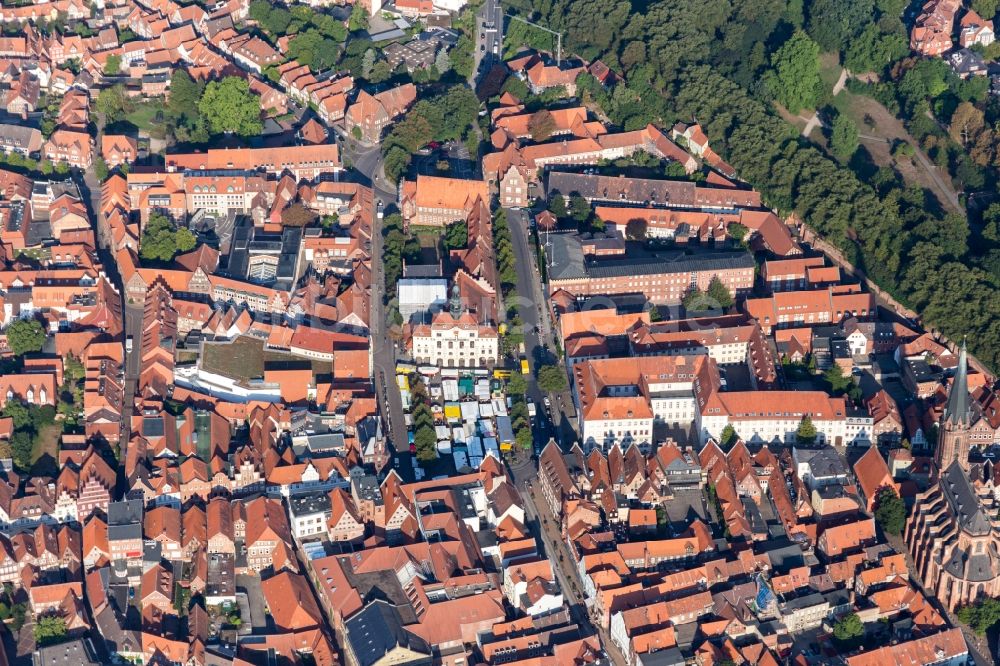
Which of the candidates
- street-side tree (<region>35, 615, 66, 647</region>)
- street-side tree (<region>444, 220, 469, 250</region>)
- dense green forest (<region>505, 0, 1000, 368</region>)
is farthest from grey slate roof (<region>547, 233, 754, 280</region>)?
street-side tree (<region>35, 615, 66, 647</region>)

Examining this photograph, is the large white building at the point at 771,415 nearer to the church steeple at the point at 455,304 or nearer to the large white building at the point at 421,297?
the church steeple at the point at 455,304

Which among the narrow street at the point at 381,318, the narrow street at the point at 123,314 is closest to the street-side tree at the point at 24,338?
the narrow street at the point at 123,314

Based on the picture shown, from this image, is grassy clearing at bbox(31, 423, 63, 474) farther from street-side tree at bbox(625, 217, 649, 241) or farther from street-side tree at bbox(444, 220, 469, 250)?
street-side tree at bbox(625, 217, 649, 241)

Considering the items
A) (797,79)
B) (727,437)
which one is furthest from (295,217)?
(797,79)

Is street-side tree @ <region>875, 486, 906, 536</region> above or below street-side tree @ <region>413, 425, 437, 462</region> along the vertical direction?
below

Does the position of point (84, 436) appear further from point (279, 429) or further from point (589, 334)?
point (589, 334)

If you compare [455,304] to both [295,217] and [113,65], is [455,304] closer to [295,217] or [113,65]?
[295,217]

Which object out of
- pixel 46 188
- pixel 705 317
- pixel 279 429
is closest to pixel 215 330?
pixel 279 429
